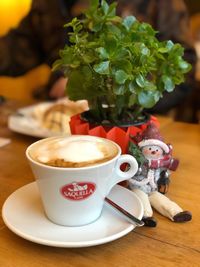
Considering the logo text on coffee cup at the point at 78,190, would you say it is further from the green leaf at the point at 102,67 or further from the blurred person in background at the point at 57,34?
the blurred person in background at the point at 57,34

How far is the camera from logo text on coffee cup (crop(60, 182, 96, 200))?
50cm

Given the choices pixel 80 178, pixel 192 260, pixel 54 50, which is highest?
pixel 80 178

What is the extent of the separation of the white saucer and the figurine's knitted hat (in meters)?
0.08

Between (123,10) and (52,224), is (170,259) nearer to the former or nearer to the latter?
(52,224)

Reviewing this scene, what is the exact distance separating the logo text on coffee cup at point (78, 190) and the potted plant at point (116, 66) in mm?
168

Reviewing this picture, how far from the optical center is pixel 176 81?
2.25ft

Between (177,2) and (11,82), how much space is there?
4.04ft

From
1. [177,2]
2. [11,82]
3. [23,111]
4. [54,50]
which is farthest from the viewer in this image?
[11,82]

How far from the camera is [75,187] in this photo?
495 millimetres

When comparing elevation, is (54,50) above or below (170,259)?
below

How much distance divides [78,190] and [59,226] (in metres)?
0.06

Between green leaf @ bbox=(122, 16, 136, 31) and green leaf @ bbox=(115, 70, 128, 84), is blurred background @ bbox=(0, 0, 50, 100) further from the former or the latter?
green leaf @ bbox=(115, 70, 128, 84)

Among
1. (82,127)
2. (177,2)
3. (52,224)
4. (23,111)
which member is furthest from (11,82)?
(52,224)

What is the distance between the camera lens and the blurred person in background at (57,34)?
171 cm
